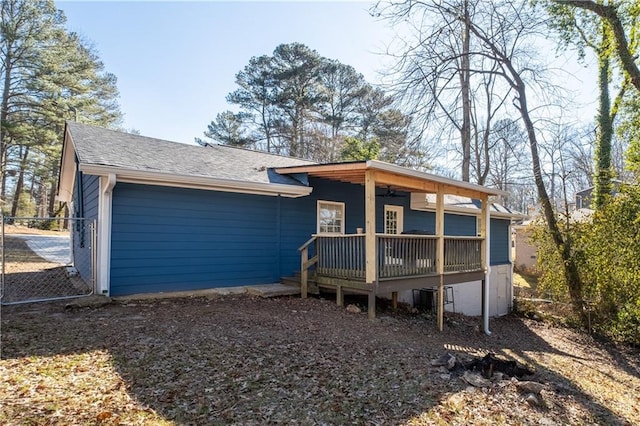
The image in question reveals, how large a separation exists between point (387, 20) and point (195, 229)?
687 centimetres

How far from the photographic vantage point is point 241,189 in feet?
26.2

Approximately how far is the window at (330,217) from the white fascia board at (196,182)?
3.83 ft

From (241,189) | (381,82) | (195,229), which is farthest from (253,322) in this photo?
(381,82)

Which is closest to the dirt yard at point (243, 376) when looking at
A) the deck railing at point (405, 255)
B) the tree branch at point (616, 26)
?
the deck railing at point (405, 255)

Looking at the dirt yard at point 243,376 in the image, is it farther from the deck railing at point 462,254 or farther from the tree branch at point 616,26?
the tree branch at point 616,26

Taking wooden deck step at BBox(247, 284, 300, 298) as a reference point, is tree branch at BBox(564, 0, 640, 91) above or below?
above

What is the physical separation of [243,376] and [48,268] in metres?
10.2

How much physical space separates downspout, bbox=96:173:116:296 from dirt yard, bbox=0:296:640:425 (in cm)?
58

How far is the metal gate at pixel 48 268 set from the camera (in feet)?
22.1

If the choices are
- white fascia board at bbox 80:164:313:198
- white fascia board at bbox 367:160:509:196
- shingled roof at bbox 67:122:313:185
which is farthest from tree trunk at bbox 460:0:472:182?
shingled roof at bbox 67:122:313:185

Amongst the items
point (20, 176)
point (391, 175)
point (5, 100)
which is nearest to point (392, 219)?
point (391, 175)

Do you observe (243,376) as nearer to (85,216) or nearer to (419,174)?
(419,174)

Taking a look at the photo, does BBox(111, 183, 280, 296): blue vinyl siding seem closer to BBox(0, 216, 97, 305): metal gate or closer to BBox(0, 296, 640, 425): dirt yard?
BBox(0, 216, 97, 305): metal gate

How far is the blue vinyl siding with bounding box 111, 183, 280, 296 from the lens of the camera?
6.81 meters
